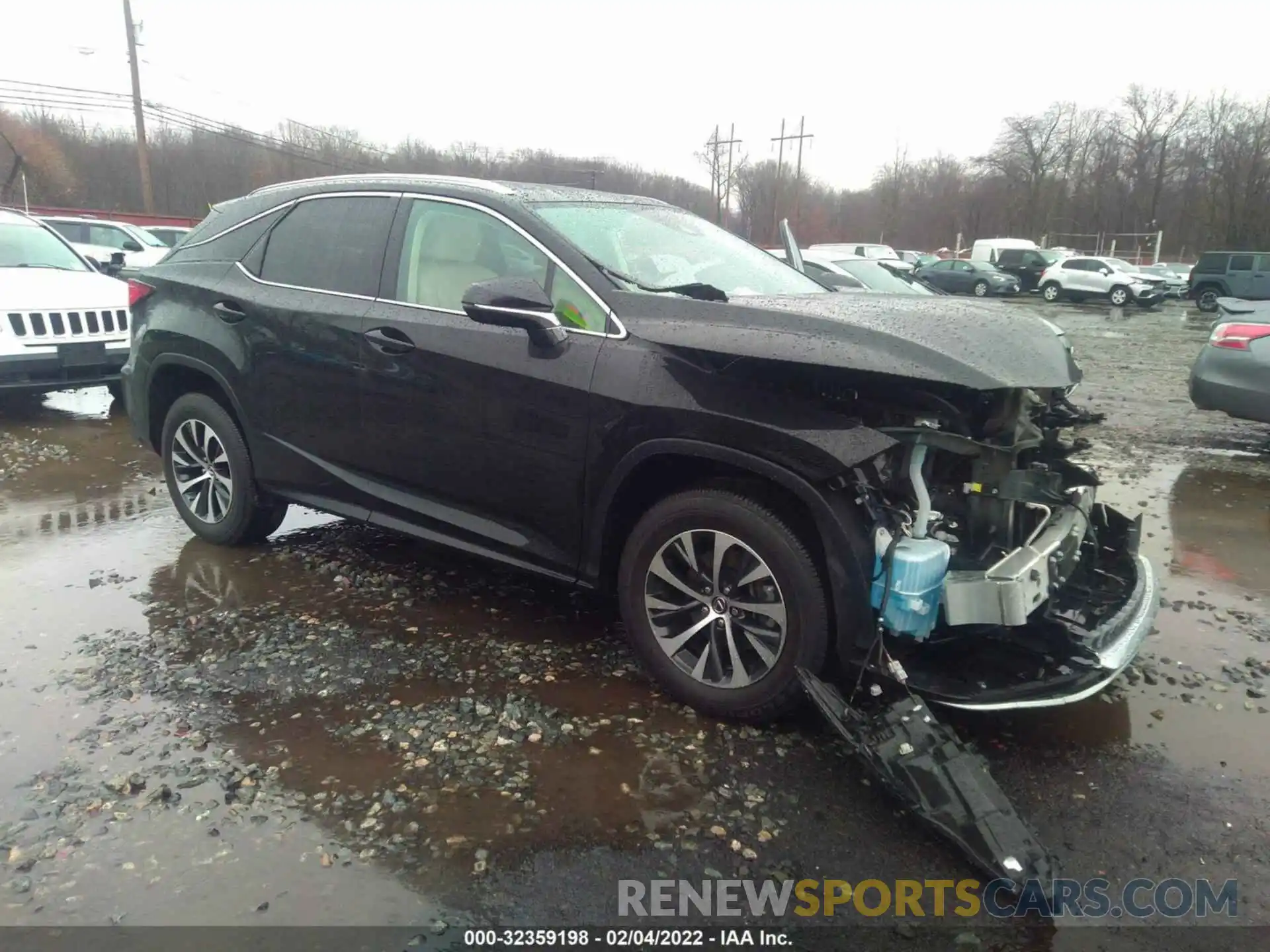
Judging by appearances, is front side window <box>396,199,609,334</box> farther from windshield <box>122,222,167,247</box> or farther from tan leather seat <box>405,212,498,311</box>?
windshield <box>122,222,167,247</box>

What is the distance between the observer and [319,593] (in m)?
4.30

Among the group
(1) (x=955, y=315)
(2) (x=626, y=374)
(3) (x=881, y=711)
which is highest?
(1) (x=955, y=315)

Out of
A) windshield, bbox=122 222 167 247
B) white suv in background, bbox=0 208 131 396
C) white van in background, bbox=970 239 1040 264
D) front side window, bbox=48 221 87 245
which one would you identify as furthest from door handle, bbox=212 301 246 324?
white van in background, bbox=970 239 1040 264

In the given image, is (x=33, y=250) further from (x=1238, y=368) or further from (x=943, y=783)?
(x=1238, y=368)

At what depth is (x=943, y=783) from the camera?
2.52 metres

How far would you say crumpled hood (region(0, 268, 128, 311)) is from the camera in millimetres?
7395

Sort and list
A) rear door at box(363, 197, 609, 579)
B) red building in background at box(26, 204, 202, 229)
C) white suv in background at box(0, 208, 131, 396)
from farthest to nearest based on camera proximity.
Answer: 1. red building in background at box(26, 204, 202, 229)
2. white suv in background at box(0, 208, 131, 396)
3. rear door at box(363, 197, 609, 579)

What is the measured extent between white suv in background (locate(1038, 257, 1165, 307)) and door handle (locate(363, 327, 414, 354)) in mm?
30530

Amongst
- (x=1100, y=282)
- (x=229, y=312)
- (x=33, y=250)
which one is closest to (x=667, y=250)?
(x=229, y=312)

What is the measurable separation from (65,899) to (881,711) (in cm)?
237

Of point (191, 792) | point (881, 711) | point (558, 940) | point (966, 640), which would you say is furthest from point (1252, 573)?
point (191, 792)

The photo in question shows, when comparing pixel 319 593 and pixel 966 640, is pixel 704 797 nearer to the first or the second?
pixel 966 640

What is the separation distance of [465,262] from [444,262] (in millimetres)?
119

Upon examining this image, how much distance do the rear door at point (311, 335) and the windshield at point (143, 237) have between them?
50.2 ft
